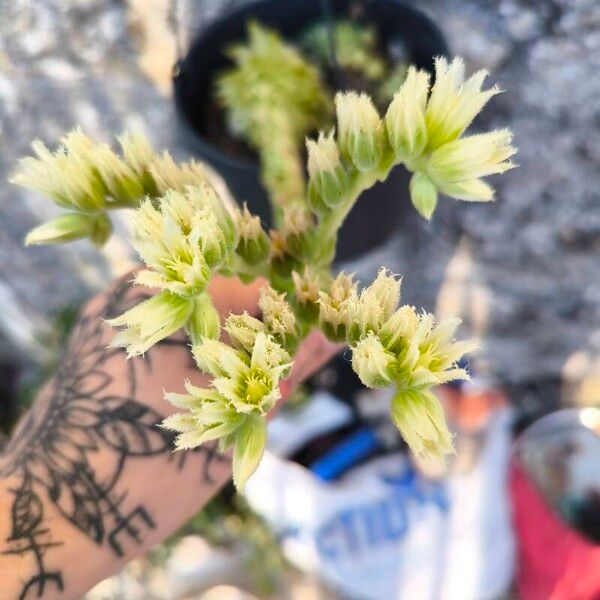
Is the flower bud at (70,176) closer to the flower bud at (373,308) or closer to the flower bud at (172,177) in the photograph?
the flower bud at (172,177)

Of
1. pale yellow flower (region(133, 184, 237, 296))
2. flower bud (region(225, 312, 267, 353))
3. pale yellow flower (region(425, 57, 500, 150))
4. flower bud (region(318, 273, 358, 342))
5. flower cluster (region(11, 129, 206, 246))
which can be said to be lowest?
flower bud (region(318, 273, 358, 342))

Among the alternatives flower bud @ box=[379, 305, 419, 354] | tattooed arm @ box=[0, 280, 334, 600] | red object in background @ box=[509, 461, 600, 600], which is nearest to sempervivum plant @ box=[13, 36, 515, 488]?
flower bud @ box=[379, 305, 419, 354]

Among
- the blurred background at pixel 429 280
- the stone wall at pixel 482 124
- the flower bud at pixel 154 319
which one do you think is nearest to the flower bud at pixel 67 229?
the flower bud at pixel 154 319

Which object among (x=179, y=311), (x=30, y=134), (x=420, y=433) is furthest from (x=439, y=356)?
(x=30, y=134)

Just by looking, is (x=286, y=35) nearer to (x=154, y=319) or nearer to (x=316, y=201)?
(x=316, y=201)

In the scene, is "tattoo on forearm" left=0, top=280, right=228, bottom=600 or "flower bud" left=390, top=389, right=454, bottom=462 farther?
"tattoo on forearm" left=0, top=280, right=228, bottom=600

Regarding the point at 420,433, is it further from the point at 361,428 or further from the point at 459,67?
the point at 361,428

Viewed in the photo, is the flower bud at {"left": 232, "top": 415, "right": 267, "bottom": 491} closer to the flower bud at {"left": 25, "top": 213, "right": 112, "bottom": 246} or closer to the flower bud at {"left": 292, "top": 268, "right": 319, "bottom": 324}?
the flower bud at {"left": 292, "top": 268, "right": 319, "bottom": 324}

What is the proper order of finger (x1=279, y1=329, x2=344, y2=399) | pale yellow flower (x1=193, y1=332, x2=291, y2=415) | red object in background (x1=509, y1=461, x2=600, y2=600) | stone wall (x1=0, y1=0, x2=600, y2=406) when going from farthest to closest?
red object in background (x1=509, y1=461, x2=600, y2=600) → stone wall (x1=0, y1=0, x2=600, y2=406) → finger (x1=279, y1=329, x2=344, y2=399) → pale yellow flower (x1=193, y1=332, x2=291, y2=415)
